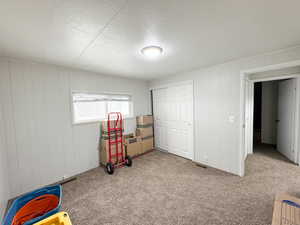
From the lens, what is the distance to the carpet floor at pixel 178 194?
1.63m

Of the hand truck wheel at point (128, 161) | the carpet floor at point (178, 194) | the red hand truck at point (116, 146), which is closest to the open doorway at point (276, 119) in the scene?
the carpet floor at point (178, 194)

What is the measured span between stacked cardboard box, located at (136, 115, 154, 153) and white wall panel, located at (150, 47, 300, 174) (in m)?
1.48

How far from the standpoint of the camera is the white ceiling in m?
1.06

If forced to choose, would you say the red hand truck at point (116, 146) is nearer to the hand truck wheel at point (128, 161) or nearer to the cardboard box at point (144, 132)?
the hand truck wheel at point (128, 161)

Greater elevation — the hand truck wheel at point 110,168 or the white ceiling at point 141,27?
the white ceiling at point 141,27

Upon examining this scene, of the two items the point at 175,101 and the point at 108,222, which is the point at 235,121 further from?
the point at 108,222

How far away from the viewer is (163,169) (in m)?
2.90

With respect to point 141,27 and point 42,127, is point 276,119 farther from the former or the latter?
point 42,127

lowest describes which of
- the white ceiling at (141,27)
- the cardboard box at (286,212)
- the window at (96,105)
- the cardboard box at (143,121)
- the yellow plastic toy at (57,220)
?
the yellow plastic toy at (57,220)

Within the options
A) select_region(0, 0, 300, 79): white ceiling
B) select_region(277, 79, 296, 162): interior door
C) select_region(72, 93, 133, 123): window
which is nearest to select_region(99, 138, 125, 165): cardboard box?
select_region(72, 93, 133, 123): window

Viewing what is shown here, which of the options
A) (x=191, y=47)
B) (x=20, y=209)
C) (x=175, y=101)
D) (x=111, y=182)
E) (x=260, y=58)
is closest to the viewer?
(x=20, y=209)

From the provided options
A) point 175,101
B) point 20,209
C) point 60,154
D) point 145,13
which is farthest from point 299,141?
point 60,154

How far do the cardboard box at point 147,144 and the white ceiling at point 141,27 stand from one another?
2524 millimetres

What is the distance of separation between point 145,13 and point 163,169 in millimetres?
2866
